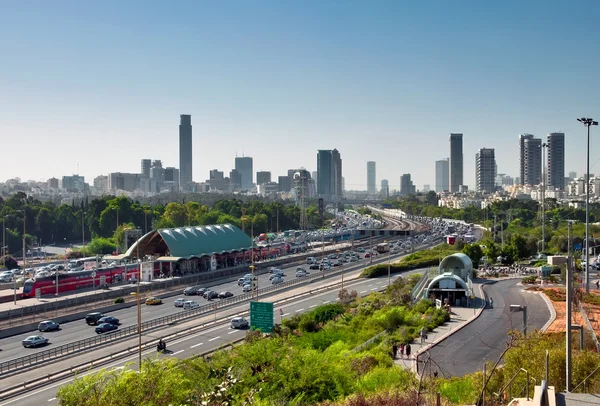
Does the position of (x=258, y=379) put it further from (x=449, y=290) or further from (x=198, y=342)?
(x=449, y=290)

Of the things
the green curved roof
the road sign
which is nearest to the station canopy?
the green curved roof

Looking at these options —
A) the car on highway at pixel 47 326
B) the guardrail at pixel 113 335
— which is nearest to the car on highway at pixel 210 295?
the guardrail at pixel 113 335

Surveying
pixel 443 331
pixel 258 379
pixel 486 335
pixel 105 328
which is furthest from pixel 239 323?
pixel 258 379

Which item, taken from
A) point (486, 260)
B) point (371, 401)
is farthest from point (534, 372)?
point (486, 260)

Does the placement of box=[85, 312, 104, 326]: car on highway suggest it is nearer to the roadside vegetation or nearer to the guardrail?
the guardrail

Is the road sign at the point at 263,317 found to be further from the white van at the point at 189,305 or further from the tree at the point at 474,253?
the tree at the point at 474,253

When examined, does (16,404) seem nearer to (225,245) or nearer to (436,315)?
(436,315)

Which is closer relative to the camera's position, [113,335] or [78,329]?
[113,335]
